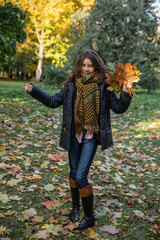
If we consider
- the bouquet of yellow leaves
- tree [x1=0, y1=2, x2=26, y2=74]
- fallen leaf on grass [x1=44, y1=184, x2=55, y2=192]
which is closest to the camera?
the bouquet of yellow leaves

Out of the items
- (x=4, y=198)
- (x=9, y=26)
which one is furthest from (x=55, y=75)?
(x=4, y=198)

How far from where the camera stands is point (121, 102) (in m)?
2.42

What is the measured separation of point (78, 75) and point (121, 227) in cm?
179

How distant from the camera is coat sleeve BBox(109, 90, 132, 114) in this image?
93.4 inches

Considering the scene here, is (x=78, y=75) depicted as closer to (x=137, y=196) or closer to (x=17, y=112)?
(x=137, y=196)

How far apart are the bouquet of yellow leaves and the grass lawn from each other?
1.56 metres

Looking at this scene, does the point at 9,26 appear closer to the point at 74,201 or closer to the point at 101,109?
the point at 101,109

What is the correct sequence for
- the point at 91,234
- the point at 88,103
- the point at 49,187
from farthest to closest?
the point at 49,187 → the point at 91,234 → the point at 88,103

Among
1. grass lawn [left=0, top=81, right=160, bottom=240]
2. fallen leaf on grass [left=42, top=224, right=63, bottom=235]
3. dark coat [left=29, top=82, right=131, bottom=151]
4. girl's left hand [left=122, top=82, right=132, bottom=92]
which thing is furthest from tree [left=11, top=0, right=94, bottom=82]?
fallen leaf on grass [left=42, top=224, right=63, bottom=235]

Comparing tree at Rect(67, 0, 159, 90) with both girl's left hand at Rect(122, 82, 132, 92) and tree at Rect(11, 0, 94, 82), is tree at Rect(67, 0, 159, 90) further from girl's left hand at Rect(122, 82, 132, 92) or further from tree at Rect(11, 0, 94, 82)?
girl's left hand at Rect(122, 82, 132, 92)

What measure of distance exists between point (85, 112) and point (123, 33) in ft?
56.9

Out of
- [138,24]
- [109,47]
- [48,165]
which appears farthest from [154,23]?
[48,165]

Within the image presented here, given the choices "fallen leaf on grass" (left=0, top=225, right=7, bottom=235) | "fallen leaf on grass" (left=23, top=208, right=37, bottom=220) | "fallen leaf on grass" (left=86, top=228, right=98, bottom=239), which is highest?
"fallen leaf on grass" (left=0, top=225, right=7, bottom=235)

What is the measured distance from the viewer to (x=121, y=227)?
2.76 meters
